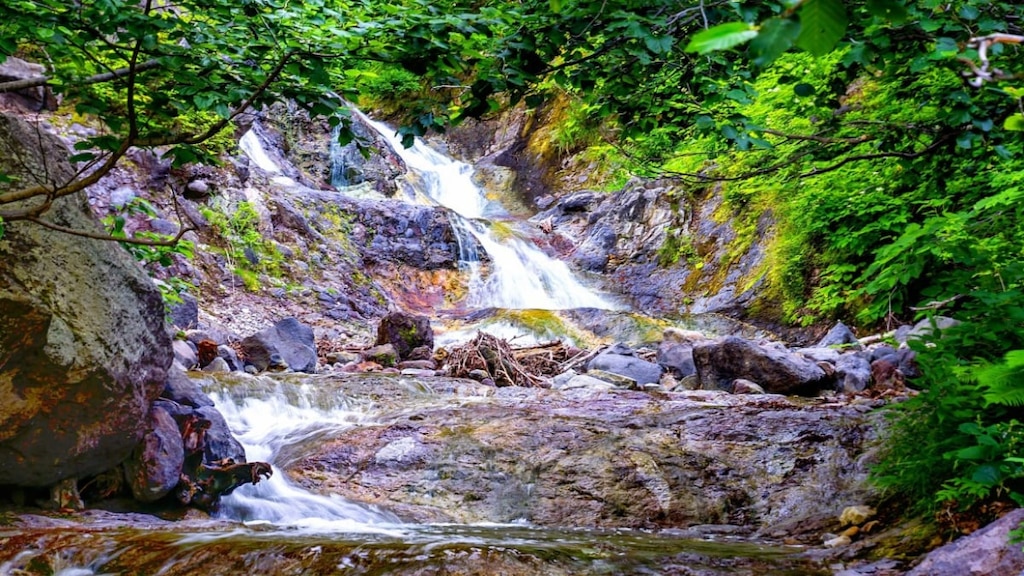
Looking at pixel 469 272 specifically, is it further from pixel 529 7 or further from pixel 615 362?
pixel 529 7

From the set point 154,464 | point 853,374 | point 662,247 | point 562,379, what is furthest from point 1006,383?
point 662,247

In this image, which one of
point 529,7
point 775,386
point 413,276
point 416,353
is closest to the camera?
point 529,7

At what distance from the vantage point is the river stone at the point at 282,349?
8.21m

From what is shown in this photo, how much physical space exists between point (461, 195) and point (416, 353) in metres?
15.1

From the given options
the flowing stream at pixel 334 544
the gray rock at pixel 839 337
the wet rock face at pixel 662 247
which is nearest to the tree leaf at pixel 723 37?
the flowing stream at pixel 334 544

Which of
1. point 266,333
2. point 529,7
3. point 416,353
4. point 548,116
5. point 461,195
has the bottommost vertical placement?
point 416,353

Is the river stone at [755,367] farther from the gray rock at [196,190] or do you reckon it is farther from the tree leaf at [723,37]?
the gray rock at [196,190]

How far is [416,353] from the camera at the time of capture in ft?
31.3

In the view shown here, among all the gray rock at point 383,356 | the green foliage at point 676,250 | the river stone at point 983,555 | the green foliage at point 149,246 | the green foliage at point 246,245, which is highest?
the green foliage at point 246,245

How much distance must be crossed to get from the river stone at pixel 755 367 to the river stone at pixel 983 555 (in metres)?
4.92

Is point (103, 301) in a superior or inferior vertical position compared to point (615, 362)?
superior

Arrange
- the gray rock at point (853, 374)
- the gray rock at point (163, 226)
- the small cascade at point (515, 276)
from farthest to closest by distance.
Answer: the small cascade at point (515, 276) → the gray rock at point (163, 226) → the gray rock at point (853, 374)

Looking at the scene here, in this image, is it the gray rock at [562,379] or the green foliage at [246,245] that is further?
the green foliage at [246,245]

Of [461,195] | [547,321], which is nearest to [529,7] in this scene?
[547,321]
